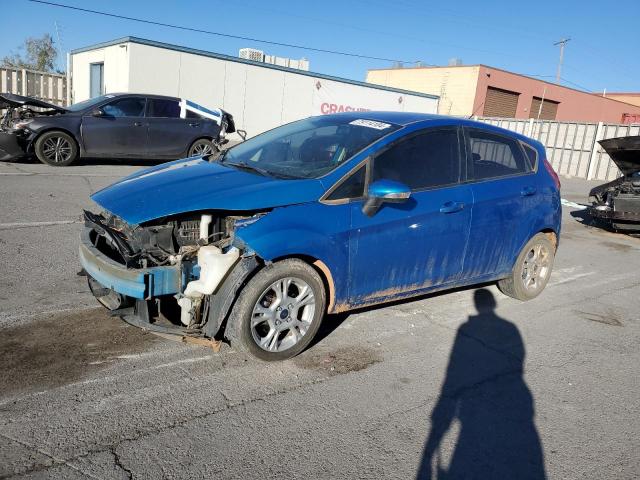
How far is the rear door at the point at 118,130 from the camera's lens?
11.8 meters

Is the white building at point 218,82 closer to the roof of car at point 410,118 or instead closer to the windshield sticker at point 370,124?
the roof of car at point 410,118

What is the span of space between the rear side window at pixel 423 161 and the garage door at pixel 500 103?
119 feet

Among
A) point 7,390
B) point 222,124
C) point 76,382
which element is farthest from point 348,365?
point 222,124

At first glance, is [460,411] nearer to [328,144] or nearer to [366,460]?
[366,460]

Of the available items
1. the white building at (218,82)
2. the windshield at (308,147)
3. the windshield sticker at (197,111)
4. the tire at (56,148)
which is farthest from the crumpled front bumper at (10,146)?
the white building at (218,82)

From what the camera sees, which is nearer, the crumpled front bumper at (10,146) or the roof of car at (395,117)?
the roof of car at (395,117)

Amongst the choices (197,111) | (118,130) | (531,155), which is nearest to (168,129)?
(197,111)

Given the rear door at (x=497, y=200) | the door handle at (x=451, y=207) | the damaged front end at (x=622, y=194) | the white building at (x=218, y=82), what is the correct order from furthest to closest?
1. the white building at (x=218, y=82)
2. the damaged front end at (x=622, y=194)
3. the rear door at (x=497, y=200)
4. the door handle at (x=451, y=207)

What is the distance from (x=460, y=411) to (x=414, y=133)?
2259mm

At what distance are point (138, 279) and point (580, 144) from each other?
23.5 metres

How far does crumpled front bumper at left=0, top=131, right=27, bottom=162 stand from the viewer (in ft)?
35.4

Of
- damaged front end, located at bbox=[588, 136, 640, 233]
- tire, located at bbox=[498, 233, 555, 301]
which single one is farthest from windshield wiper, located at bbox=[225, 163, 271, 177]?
damaged front end, located at bbox=[588, 136, 640, 233]

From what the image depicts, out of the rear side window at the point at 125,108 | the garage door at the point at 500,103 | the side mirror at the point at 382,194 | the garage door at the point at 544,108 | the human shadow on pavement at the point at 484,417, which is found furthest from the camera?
the garage door at the point at 544,108

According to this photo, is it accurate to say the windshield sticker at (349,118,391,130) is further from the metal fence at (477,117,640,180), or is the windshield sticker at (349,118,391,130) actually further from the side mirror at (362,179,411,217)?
the metal fence at (477,117,640,180)
